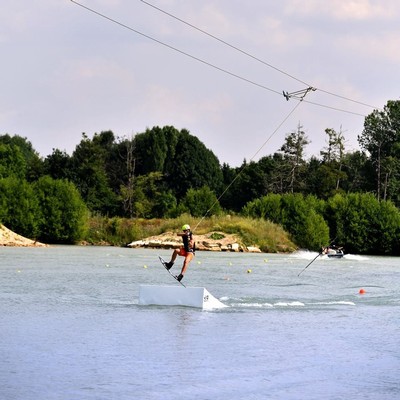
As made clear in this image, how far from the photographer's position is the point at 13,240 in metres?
71.3

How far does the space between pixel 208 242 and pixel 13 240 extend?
→ 16054 mm

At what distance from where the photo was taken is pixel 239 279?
37.6m

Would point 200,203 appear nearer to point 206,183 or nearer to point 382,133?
point 206,183

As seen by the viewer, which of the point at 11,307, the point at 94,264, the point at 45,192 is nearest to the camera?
the point at 11,307

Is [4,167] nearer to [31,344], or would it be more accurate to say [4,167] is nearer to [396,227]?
[396,227]

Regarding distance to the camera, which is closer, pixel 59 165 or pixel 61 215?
pixel 61 215

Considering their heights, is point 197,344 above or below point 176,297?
below

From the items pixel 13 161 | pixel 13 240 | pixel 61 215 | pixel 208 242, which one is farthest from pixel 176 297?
pixel 13 161

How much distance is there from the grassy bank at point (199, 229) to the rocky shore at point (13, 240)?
807 cm

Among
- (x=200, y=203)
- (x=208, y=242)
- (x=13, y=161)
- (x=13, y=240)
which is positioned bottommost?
(x=13, y=240)

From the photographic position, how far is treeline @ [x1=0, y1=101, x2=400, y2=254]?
79.4m

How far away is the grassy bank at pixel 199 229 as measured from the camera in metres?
76.9

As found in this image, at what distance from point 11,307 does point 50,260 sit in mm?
24168

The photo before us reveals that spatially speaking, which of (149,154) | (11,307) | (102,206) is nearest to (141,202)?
(102,206)
